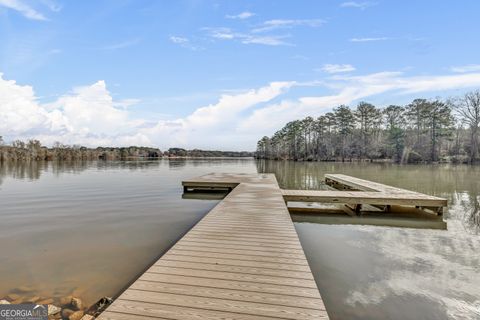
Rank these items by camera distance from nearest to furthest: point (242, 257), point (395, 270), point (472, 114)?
point (242, 257) → point (395, 270) → point (472, 114)

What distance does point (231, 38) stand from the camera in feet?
56.6

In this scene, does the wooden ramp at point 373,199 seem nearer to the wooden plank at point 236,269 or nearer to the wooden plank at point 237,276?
the wooden plank at point 236,269

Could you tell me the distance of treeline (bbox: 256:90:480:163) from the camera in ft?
136

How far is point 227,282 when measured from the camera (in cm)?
254

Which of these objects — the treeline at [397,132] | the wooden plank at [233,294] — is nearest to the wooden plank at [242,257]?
the wooden plank at [233,294]

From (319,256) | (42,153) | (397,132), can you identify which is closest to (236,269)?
(319,256)

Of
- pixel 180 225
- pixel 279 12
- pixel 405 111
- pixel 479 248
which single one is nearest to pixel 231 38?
pixel 279 12

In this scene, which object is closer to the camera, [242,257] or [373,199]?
[242,257]

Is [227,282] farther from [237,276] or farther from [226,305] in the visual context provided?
[226,305]

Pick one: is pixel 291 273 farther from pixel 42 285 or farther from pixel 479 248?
pixel 479 248

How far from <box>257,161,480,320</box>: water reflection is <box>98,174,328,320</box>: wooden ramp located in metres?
0.79

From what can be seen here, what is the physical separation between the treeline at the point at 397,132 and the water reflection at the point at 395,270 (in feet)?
146

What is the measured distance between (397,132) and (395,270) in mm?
49117

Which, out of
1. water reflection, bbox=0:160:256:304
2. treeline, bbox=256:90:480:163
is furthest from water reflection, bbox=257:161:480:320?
treeline, bbox=256:90:480:163
